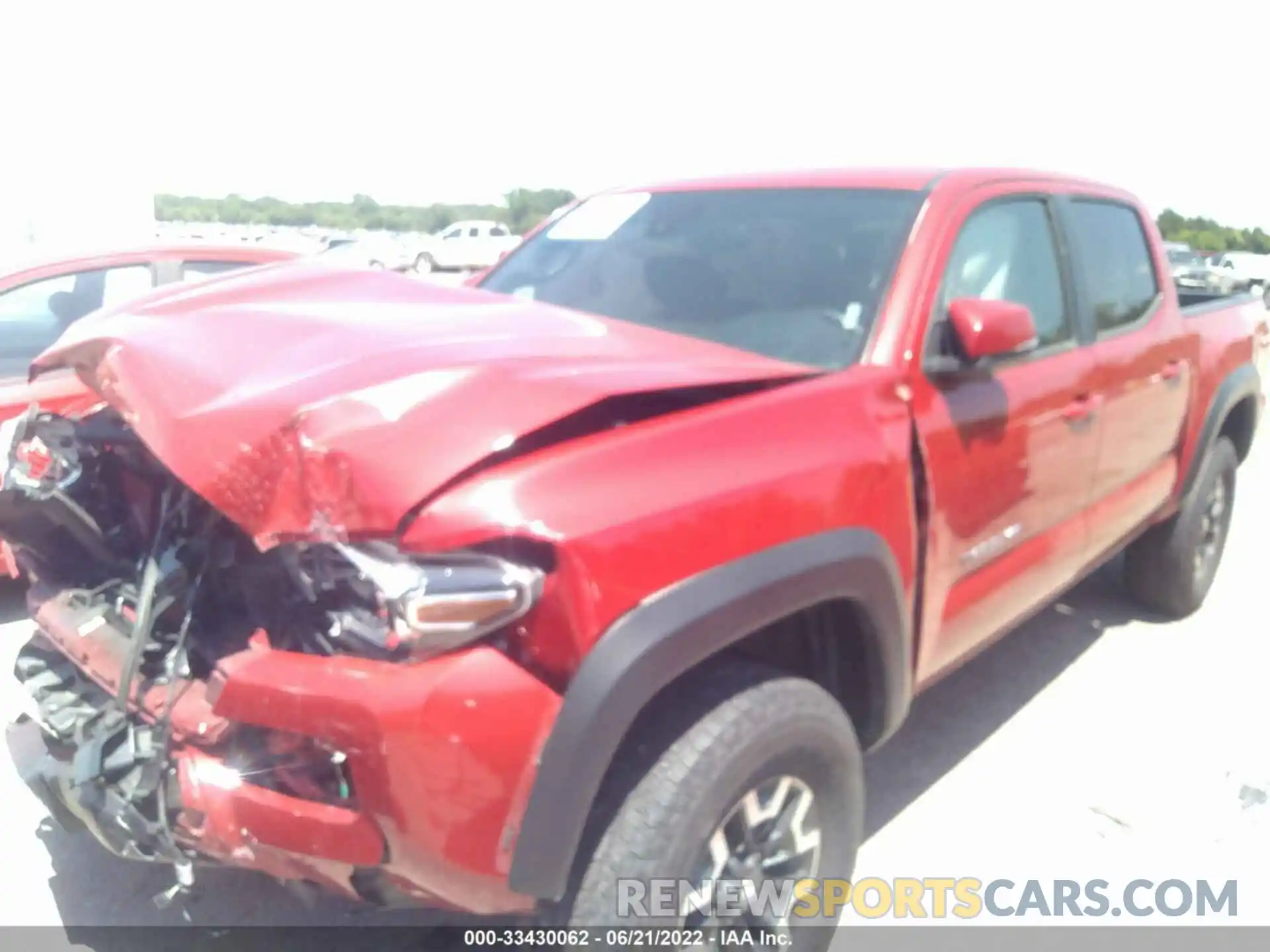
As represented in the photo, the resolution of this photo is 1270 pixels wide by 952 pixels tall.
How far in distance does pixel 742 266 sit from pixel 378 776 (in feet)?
6.18

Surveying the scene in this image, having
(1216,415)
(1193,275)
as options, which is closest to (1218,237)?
(1193,275)

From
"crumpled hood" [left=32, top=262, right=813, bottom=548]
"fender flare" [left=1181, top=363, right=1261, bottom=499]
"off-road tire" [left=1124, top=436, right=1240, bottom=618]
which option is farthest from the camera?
"off-road tire" [left=1124, top=436, right=1240, bottom=618]

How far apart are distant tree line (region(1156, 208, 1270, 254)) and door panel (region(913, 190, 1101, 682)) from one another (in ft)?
134

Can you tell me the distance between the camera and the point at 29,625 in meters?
4.66

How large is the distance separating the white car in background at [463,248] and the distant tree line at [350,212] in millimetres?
9015

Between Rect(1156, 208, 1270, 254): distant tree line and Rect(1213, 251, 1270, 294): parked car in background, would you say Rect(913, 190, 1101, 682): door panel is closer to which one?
Rect(1213, 251, 1270, 294): parked car in background

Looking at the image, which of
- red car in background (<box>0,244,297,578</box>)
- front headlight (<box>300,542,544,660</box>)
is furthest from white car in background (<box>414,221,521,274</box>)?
front headlight (<box>300,542,544,660</box>)

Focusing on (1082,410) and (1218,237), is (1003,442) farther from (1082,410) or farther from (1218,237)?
(1218,237)

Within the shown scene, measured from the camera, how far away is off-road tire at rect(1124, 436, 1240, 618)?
4621 millimetres

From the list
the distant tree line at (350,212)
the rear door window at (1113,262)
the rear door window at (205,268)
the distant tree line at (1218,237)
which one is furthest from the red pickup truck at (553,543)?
the distant tree line at (350,212)

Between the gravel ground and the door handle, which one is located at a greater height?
the door handle

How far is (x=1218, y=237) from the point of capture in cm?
4159

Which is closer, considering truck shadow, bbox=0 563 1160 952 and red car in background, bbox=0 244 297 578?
truck shadow, bbox=0 563 1160 952

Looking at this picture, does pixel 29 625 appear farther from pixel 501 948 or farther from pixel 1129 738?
pixel 1129 738
